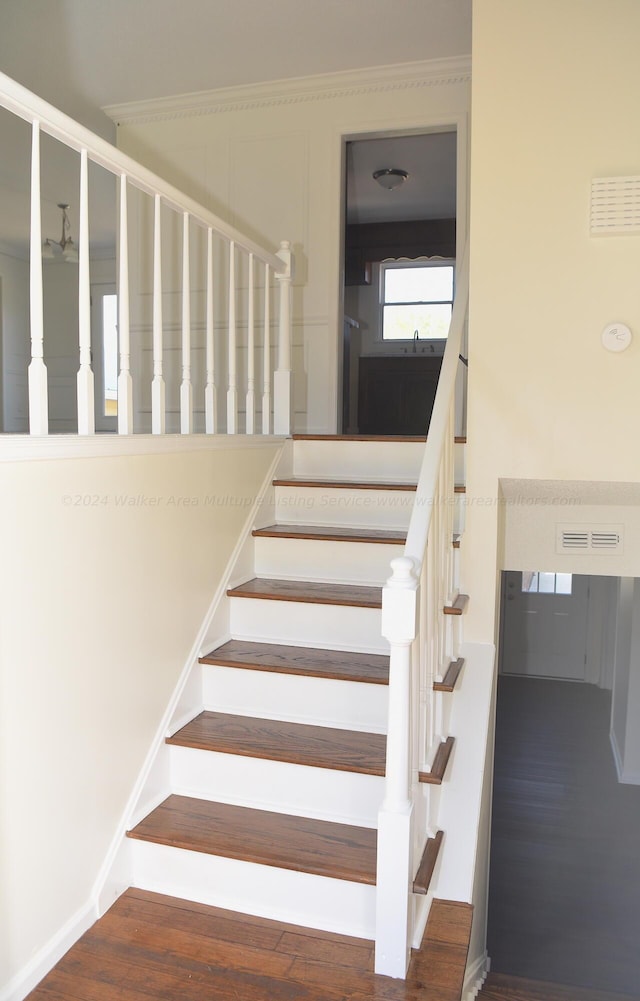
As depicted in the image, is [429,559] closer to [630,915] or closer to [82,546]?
[82,546]

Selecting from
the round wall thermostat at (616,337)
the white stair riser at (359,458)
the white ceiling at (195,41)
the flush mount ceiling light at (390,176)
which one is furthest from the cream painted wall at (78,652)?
the flush mount ceiling light at (390,176)

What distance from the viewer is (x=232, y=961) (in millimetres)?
1884

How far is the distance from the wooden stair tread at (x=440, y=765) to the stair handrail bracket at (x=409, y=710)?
3 cm

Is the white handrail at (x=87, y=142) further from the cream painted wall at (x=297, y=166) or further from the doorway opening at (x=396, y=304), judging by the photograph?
the doorway opening at (x=396, y=304)

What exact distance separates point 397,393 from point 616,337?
4.40 metres

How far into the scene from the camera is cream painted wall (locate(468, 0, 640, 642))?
2.65 m

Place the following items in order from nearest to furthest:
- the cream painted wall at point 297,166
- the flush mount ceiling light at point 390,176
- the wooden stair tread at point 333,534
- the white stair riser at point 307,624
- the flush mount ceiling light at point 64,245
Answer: the white stair riser at point 307,624 < the wooden stair tread at point 333,534 < the cream painted wall at point 297,166 < the flush mount ceiling light at point 390,176 < the flush mount ceiling light at point 64,245

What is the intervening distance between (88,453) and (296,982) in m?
1.45

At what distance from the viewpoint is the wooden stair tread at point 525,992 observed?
280 centimetres

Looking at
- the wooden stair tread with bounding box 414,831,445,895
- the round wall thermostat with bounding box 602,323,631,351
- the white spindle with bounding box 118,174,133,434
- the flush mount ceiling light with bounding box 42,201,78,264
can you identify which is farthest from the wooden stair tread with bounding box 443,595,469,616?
the flush mount ceiling light with bounding box 42,201,78,264

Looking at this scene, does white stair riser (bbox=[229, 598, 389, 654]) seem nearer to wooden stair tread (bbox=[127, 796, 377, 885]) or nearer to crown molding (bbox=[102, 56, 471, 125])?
wooden stair tread (bbox=[127, 796, 377, 885])

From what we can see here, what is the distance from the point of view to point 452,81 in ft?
13.7

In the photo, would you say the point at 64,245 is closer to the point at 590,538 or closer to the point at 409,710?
the point at 590,538

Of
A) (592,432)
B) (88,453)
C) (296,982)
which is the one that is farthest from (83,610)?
(592,432)
